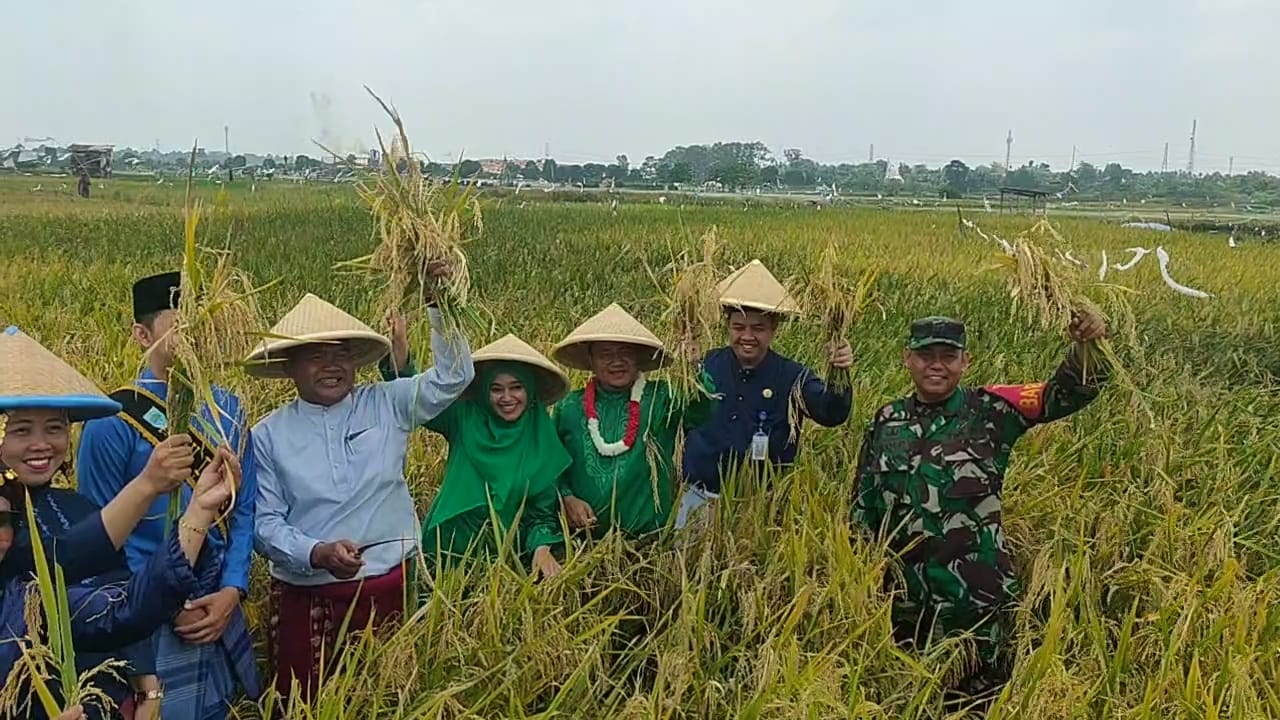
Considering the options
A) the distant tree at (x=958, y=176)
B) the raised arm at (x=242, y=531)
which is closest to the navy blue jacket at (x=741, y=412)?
the raised arm at (x=242, y=531)

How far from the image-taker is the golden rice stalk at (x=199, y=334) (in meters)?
2.02

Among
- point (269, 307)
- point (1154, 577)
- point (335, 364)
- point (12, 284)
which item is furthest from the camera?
point (12, 284)

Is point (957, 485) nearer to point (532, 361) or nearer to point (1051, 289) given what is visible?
point (1051, 289)

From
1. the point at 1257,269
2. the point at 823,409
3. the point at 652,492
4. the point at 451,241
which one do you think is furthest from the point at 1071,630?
the point at 1257,269

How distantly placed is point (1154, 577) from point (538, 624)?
1868 mm

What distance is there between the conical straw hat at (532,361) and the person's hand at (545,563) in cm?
55

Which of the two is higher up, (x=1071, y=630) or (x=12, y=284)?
(x=12, y=284)

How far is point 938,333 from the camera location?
3.01m

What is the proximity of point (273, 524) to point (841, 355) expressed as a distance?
5.62ft

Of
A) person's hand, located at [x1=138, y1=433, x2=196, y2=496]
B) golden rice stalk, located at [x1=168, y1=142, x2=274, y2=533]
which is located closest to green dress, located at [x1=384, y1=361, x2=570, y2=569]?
golden rice stalk, located at [x1=168, y1=142, x2=274, y2=533]

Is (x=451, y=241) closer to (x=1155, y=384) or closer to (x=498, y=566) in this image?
(x=498, y=566)

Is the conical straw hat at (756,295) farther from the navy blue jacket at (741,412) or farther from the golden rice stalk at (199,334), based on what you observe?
the golden rice stalk at (199,334)

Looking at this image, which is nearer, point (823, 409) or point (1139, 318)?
point (823, 409)

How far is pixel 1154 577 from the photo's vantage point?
307 centimetres
